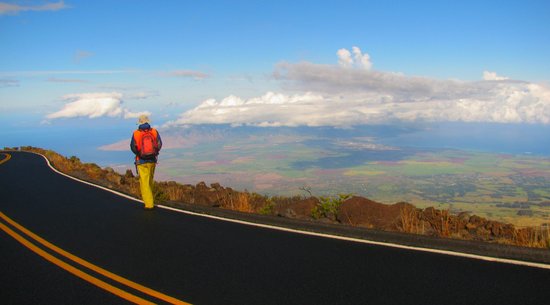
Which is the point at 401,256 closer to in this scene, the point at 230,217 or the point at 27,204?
the point at 230,217

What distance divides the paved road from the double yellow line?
87 mm

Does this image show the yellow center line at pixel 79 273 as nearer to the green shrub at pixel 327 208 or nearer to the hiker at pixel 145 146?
the hiker at pixel 145 146

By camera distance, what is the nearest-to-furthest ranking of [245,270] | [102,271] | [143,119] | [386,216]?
[245,270] → [102,271] → [386,216] → [143,119]

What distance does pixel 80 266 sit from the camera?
20.9ft

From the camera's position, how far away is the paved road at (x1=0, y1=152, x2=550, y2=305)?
488 centimetres

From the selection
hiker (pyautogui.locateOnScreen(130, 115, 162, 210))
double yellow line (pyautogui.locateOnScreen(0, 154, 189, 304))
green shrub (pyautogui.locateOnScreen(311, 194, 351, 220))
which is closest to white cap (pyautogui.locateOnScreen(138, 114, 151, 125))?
hiker (pyautogui.locateOnScreen(130, 115, 162, 210))

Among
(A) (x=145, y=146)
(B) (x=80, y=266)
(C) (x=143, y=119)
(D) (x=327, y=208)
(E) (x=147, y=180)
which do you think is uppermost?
(C) (x=143, y=119)

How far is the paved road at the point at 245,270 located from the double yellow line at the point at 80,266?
0.09 meters

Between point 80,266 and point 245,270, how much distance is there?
2.63 m

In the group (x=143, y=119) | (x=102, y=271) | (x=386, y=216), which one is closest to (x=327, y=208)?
(x=386, y=216)

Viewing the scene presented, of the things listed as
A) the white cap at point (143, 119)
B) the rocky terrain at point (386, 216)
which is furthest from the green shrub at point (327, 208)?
the white cap at point (143, 119)

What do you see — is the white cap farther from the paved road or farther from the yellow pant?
the paved road

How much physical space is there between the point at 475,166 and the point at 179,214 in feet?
701

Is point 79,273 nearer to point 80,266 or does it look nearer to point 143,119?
A: point 80,266
